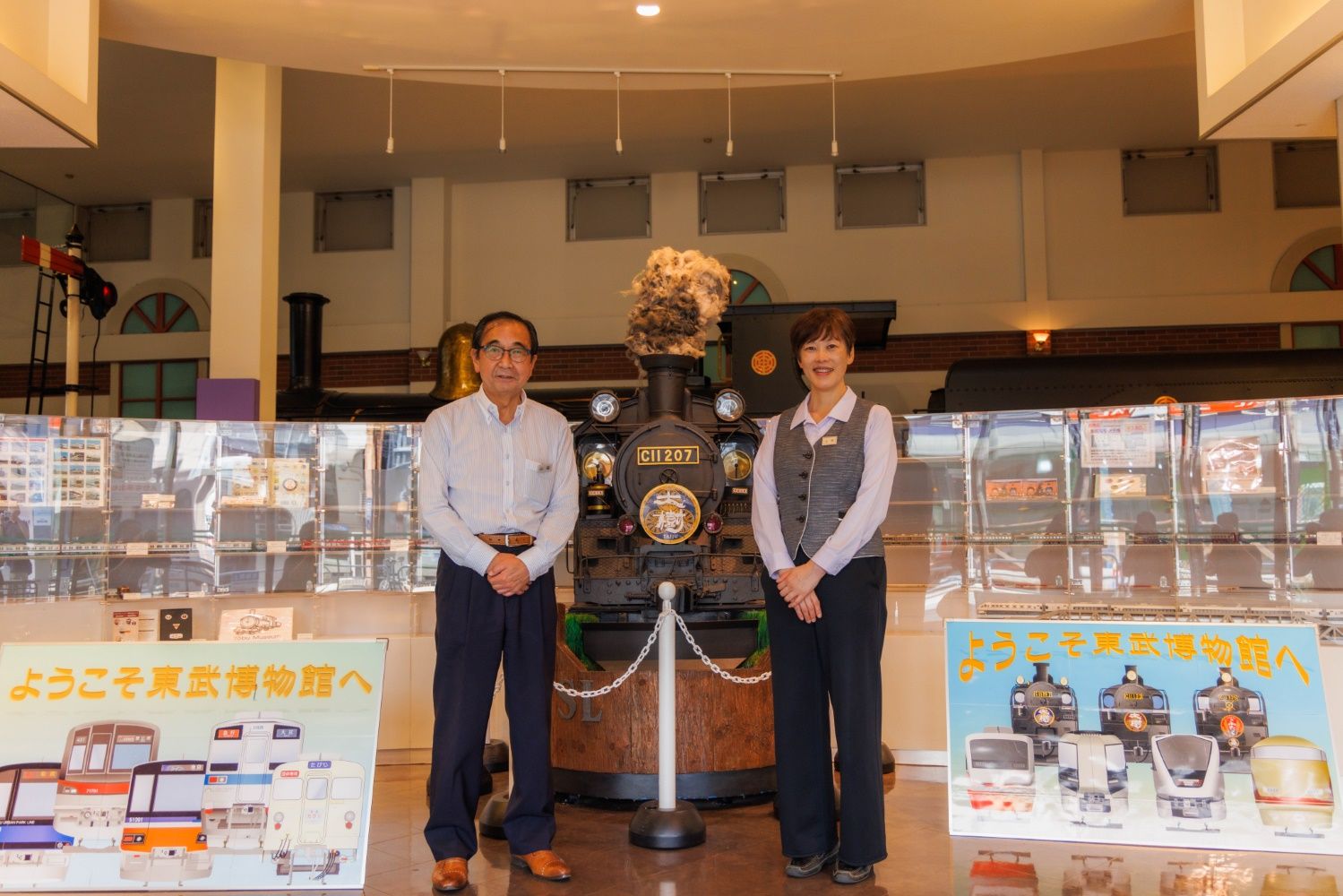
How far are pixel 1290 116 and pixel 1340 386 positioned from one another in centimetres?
349

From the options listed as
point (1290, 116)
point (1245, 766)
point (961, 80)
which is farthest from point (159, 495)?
point (961, 80)

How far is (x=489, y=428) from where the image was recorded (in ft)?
11.4

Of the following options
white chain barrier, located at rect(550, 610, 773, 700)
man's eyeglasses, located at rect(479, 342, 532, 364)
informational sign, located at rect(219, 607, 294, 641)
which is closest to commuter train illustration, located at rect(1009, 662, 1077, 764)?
white chain barrier, located at rect(550, 610, 773, 700)

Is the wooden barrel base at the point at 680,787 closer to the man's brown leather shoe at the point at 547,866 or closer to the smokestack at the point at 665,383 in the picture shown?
the man's brown leather shoe at the point at 547,866

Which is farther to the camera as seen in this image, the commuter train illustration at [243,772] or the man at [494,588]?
the man at [494,588]

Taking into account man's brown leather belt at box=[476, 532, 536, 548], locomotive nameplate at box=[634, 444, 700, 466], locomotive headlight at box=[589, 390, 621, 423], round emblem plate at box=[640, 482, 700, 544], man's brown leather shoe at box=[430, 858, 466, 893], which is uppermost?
locomotive headlight at box=[589, 390, 621, 423]

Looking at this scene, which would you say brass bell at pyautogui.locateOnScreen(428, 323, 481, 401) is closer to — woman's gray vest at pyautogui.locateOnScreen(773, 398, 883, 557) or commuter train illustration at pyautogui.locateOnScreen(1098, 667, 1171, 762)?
woman's gray vest at pyautogui.locateOnScreen(773, 398, 883, 557)

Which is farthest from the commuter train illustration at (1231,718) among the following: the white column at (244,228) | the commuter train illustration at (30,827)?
the white column at (244,228)

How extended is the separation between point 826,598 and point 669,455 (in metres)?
1.32

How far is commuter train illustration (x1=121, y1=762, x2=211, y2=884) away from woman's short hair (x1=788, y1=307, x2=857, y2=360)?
7.18 ft

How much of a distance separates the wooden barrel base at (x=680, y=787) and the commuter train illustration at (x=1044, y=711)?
42.2 inches

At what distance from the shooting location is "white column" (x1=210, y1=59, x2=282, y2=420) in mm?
7051

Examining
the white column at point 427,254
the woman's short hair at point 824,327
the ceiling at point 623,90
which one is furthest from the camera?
the white column at point 427,254

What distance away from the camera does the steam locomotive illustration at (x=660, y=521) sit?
14.3ft
